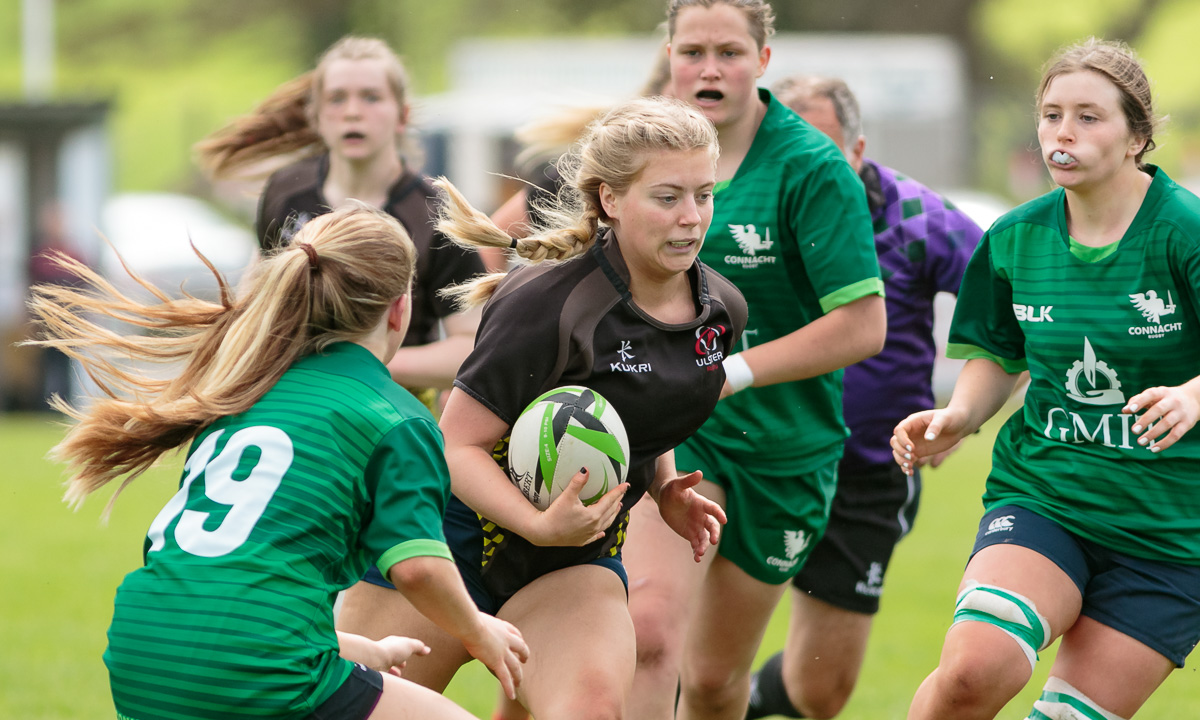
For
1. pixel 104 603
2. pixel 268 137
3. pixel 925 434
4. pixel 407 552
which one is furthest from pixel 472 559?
pixel 104 603

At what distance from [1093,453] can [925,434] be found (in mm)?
Result: 452

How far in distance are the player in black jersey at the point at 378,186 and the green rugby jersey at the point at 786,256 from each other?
1.02 meters

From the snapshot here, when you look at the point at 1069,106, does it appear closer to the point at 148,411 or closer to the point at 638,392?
the point at 638,392

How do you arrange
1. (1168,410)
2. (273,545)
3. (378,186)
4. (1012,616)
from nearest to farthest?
1. (273,545)
2. (1168,410)
3. (1012,616)
4. (378,186)

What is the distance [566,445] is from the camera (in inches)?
147

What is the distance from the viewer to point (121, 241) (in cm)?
2602

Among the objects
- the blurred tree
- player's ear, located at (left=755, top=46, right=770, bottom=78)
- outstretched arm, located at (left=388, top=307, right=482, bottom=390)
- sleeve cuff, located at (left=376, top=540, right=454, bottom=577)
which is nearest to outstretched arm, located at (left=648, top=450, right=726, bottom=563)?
sleeve cuff, located at (left=376, top=540, right=454, bottom=577)

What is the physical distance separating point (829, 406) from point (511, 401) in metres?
1.64

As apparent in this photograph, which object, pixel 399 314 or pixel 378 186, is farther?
pixel 378 186

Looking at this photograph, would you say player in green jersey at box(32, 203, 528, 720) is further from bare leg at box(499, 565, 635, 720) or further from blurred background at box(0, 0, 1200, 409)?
blurred background at box(0, 0, 1200, 409)

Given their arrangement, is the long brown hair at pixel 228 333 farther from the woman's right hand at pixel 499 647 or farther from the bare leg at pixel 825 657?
the bare leg at pixel 825 657

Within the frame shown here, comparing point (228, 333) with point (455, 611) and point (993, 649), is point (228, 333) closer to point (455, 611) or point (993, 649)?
point (455, 611)

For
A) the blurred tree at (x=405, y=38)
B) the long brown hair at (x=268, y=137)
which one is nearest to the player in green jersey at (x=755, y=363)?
the long brown hair at (x=268, y=137)

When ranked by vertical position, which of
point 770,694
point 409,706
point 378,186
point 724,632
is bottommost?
point 770,694
